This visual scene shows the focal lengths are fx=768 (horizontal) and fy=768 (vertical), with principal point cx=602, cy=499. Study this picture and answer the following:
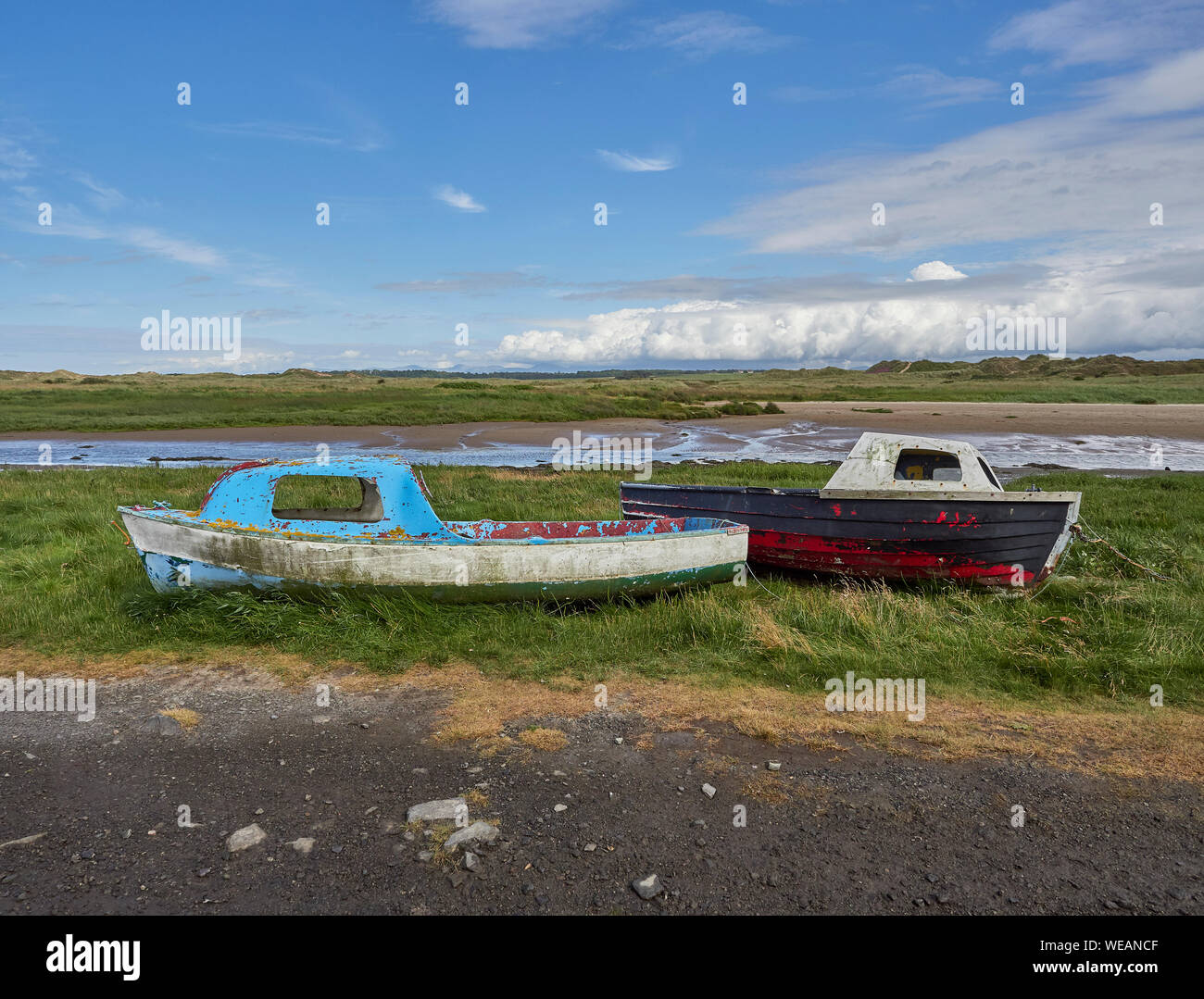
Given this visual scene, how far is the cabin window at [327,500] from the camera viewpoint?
32.5ft

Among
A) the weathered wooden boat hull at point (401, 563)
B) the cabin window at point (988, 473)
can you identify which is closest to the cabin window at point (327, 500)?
the weathered wooden boat hull at point (401, 563)

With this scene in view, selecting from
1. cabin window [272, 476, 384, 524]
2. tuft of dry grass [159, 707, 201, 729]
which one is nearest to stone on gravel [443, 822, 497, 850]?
tuft of dry grass [159, 707, 201, 729]

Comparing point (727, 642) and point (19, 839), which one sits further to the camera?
point (727, 642)

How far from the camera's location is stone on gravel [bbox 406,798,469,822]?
485cm

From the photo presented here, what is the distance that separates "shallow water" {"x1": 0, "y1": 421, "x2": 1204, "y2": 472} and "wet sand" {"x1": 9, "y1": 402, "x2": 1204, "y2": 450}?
40.8 inches

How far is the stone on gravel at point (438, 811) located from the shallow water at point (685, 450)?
23.3 metres

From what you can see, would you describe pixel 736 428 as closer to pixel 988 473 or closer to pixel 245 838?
pixel 988 473

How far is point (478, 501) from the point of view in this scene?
1655cm

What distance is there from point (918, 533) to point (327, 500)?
1169 centimetres

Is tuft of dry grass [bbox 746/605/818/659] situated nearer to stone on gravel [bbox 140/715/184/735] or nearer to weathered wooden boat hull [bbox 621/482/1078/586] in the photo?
weathered wooden boat hull [bbox 621/482/1078/586]

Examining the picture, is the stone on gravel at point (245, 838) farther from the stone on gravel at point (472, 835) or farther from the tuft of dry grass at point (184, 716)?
the tuft of dry grass at point (184, 716)
